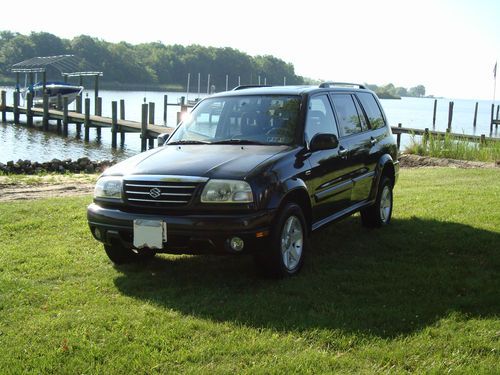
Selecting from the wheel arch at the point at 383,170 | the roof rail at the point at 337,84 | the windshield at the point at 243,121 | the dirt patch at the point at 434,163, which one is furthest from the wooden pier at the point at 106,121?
the windshield at the point at 243,121

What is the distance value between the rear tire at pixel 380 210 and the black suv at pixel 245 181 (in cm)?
43

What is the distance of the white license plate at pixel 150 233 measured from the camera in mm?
5379

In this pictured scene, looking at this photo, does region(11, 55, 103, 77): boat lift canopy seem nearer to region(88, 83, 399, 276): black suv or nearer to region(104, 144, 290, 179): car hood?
region(88, 83, 399, 276): black suv

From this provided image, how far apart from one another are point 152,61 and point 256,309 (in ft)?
448

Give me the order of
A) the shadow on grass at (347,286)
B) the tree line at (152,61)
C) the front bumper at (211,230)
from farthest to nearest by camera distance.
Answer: the tree line at (152,61), the front bumper at (211,230), the shadow on grass at (347,286)

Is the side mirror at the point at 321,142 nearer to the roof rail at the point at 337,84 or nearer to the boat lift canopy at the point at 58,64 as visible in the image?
the roof rail at the point at 337,84

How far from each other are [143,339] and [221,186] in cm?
155

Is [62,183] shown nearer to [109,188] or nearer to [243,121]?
[243,121]

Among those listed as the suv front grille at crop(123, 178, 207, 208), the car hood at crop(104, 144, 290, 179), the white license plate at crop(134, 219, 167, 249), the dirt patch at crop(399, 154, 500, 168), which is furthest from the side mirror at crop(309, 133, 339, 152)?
the dirt patch at crop(399, 154, 500, 168)

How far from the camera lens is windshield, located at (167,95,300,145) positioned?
20.9ft

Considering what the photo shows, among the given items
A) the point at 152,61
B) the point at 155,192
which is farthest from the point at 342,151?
the point at 152,61

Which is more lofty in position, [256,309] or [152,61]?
[152,61]

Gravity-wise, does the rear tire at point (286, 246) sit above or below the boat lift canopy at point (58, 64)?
below

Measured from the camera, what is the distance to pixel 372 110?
8328 mm
